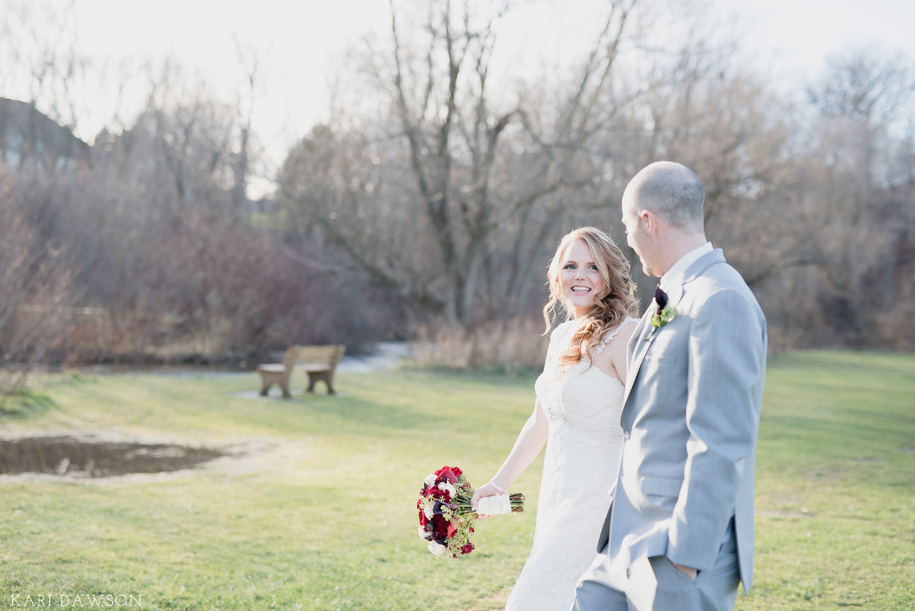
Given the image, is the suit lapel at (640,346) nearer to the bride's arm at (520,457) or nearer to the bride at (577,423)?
the bride at (577,423)

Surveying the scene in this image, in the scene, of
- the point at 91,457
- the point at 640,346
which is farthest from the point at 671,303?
the point at 91,457

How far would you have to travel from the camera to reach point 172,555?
19.1ft

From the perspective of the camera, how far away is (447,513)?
345 centimetres

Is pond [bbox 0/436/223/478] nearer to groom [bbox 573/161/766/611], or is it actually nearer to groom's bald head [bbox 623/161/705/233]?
groom [bbox 573/161/766/611]

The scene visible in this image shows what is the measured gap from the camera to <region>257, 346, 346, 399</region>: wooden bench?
16.0 m

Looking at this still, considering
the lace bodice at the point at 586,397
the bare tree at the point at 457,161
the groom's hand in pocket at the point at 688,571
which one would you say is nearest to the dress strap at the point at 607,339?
the lace bodice at the point at 586,397

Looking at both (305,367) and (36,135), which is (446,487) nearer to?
(305,367)

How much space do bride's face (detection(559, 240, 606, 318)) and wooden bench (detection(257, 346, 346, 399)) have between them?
42.0ft

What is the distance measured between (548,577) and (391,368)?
21.3 meters

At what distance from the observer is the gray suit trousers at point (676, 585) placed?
7.23 ft

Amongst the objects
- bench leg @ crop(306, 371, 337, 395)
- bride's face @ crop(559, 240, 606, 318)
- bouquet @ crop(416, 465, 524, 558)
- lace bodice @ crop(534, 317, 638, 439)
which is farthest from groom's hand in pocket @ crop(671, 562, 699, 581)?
bench leg @ crop(306, 371, 337, 395)

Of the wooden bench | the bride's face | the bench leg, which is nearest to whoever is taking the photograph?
the bride's face

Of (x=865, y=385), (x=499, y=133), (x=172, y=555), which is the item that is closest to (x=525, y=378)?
(x=499, y=133)

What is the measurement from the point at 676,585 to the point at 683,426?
0.45 metres
